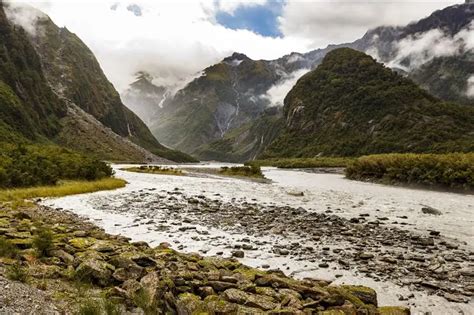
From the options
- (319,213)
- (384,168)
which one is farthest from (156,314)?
(384,168)

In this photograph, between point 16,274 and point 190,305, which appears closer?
point 16,274

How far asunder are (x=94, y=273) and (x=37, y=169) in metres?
39.9

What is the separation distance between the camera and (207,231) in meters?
25.9

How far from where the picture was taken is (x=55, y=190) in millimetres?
44062

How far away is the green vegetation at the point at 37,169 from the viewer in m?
42.4

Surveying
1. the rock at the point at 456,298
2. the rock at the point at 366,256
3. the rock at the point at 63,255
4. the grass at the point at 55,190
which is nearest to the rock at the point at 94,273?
the rock at the point at 63,255

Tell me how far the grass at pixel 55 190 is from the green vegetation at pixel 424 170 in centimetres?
4841

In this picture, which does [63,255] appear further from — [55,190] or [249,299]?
[55,190]

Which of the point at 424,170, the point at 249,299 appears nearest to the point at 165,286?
the point at 249,299

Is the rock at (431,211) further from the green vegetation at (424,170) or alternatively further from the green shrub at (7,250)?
the green shrub at (7,250)

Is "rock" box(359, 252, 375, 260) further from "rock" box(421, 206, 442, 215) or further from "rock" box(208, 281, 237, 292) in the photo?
"rock" box(421, 206, 442, 215)

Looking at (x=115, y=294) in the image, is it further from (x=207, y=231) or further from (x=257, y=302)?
(x=207, y=231)

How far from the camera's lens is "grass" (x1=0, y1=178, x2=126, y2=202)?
3700 cm

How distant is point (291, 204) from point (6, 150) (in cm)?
4043
